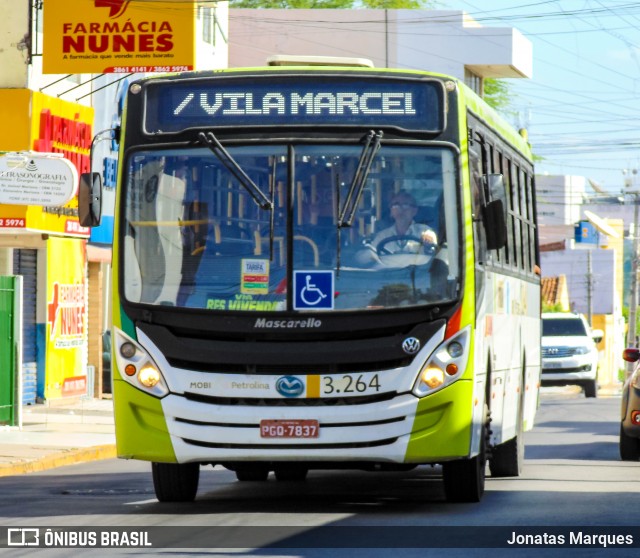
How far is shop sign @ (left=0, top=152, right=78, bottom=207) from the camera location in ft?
81.3

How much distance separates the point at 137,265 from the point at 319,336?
1466 mm

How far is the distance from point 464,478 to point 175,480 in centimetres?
226

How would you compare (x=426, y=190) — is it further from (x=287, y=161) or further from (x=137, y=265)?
(x=137, y=265)

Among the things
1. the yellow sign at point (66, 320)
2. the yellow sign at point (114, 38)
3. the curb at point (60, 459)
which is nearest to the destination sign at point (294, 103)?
the curb at point (60, 459)

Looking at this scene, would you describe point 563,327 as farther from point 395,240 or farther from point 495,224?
point 395,240

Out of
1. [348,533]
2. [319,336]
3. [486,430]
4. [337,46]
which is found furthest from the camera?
[337,46]

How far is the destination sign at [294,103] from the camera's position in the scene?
12242 mm

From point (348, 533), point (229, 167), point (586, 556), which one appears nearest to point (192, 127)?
point (229, 167)

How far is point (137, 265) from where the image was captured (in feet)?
39.9

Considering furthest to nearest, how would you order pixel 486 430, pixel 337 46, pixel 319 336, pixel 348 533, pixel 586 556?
1. pixel 337 46
2. pixel 486 430
3. pixel 319 336
4. pixel 348 533
5. pixel 586 556

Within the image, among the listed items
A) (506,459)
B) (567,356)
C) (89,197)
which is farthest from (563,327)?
(89,197)

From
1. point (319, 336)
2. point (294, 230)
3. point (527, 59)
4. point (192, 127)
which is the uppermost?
point (527, 59)

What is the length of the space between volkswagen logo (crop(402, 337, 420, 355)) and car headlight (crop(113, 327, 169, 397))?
1.73 metres

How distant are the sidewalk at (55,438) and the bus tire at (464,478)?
6.38m
